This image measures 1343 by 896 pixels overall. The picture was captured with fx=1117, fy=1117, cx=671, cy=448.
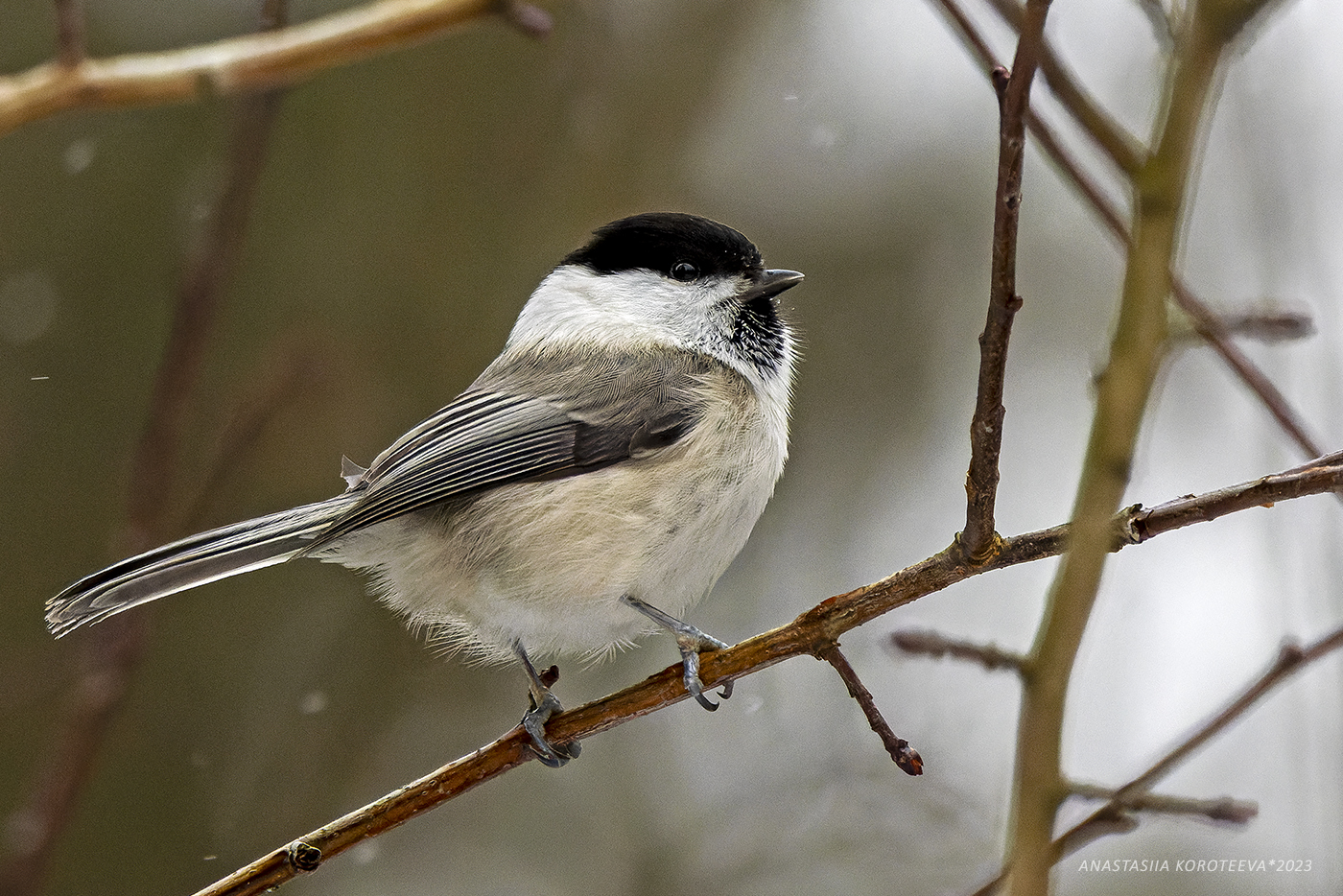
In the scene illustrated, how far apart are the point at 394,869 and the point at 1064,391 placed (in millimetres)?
3340

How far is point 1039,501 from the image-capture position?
4.48m

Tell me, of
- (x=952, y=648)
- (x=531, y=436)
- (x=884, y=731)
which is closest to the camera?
(x=952, y=648)

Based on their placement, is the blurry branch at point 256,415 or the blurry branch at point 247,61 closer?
the blurry branch at point 247,61

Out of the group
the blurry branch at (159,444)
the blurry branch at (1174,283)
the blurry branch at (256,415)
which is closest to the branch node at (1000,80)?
the blurry branch at (1174,283)

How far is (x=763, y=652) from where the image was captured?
1.67m

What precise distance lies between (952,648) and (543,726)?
886 mm

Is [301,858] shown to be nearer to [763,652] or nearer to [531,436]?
[763,652]

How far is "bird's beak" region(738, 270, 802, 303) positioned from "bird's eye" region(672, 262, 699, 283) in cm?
13

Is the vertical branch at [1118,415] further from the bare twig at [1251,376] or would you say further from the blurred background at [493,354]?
the blurred background at [493,354]

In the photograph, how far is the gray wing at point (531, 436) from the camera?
2230mm

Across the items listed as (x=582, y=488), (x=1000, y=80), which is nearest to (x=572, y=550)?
(x=582, y=488)

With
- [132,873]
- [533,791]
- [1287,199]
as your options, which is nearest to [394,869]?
[533,791]

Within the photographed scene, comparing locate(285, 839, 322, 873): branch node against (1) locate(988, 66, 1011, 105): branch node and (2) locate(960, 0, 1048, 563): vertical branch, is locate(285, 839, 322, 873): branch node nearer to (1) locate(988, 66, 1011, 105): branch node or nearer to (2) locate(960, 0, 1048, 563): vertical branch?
(2) locate(960, 0, 1048, 563): vertical branch

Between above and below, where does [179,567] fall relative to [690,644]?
below
